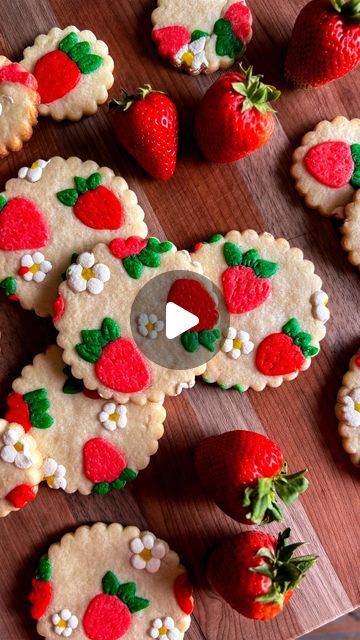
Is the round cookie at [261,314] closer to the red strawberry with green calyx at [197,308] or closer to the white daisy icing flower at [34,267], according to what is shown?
the red strawberry with green calyx at [197,308]

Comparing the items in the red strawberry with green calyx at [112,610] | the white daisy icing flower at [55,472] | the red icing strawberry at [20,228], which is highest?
the red icing strawberry at [20,228]

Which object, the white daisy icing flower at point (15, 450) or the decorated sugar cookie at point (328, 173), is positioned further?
the decorated sugar cookie at point (328, 173)

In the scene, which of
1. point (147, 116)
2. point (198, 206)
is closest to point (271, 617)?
point (198, 206)

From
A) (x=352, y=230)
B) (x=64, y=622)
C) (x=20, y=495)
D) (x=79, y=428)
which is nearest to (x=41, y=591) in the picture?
(x=64, y=622)

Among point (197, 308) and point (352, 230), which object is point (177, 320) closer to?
point (197, 308)

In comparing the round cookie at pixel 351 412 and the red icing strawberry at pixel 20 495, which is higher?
the red icing strawberry at pixel 20 495

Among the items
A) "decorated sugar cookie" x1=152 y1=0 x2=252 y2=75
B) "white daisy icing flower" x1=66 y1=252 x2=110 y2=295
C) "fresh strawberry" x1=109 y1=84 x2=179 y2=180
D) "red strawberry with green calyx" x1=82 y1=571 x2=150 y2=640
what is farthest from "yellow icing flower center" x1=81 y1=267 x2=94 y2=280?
"red strawberry with green calyx" x1=82 y1=571 x2=150 y2=640

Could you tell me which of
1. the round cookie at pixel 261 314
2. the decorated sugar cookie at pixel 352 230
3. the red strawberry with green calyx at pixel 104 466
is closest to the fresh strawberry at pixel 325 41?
the decorated sugar cookie at pixel 352 230
